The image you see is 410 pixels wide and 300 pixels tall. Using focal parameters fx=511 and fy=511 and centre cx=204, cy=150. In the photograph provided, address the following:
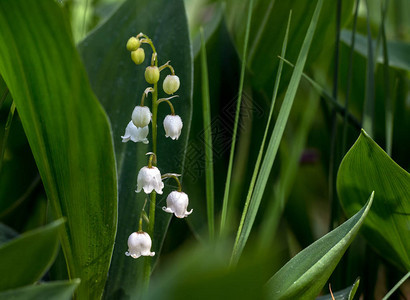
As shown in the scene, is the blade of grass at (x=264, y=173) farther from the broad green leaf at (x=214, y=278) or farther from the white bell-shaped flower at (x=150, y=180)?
the broad green leaf at (x=214, y=278)

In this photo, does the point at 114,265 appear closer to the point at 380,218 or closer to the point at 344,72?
the point at 380,218

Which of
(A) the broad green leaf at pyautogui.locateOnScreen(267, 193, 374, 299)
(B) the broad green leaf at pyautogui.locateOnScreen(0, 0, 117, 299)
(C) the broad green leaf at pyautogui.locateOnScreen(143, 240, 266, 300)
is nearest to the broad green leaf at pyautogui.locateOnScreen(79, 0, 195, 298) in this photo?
(B) the broad green leaf at pyautogui.locateOnScreen(0, 0, 117, 299)

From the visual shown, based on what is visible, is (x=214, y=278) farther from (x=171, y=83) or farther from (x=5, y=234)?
(x=5, y=234)

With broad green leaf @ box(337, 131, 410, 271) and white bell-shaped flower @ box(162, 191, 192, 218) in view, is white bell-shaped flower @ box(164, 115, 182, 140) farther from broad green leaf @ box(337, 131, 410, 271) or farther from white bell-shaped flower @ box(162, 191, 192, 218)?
broad green leaf @ box(337, 131, 410, 271)

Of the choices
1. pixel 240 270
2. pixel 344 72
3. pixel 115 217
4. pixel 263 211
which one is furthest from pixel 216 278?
pixel 344 72

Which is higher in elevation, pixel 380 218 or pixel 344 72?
pixel 344 72

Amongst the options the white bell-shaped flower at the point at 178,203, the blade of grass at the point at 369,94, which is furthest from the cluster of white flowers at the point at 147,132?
the blade of grass at the point at 369,94
